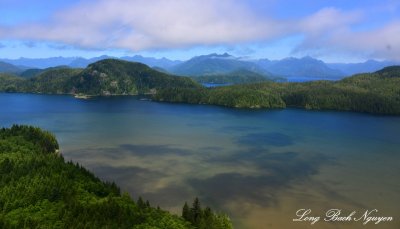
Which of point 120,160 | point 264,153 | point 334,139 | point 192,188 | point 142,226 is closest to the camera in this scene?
point 142,226

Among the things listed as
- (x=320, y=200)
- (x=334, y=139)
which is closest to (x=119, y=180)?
(x=320, y=200)

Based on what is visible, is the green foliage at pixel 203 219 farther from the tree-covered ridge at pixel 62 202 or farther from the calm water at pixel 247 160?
the calm water at pixel 247 160

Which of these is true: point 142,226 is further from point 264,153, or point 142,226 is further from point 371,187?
point 264,153

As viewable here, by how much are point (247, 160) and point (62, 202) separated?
50.5 meters

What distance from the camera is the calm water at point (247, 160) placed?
6153cm

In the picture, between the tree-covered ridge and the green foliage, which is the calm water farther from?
the tree-covered ridge

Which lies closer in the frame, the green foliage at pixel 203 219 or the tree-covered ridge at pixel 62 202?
the tree-covered ridge at pixel 62 202

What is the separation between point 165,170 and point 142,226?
36517 millimetres

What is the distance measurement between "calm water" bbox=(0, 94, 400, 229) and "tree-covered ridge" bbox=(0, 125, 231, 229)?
10667 mm

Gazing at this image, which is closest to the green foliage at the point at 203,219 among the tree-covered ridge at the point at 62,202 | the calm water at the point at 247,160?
the tree-covered ridge at the point at 62,202

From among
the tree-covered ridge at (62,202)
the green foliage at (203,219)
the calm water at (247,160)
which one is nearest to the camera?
the tree-covered ridge at (62,202)

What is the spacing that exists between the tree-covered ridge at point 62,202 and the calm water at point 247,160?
10.7 m

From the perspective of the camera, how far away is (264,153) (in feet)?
316

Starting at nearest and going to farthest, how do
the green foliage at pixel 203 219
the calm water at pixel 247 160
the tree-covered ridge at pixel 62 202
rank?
1. the tree-covered ridge at pixel 62 202
2. the green foliage at pixel 203 219
3. the calm water at pixel 247 160
